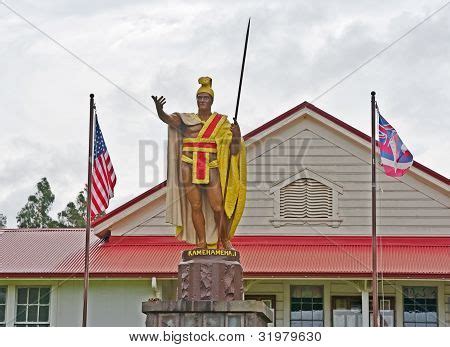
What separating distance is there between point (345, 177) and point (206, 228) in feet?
38.8

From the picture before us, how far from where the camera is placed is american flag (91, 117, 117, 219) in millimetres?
26625

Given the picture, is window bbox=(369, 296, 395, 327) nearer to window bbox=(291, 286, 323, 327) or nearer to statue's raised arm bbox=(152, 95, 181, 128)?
window bbox=(291, 286, 323, 327)

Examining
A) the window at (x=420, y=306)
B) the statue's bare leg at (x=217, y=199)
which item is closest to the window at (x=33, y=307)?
the window at (x=420, y=306)

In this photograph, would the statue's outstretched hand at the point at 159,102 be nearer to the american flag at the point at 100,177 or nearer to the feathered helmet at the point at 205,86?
the feathered helmet at the point at 205,86

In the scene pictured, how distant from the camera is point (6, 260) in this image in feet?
99.9

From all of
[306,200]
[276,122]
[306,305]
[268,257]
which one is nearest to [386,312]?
[306,305]

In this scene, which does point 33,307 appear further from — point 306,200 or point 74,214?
point 74,214

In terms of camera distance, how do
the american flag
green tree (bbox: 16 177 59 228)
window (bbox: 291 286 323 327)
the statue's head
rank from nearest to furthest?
the statue's head, the american flag, window (bbox: 291 286 323 327), green tree (bbox: 16 177 59 228)

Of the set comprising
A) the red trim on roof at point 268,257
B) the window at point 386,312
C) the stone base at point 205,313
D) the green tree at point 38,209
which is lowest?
the stone base at point 205,313

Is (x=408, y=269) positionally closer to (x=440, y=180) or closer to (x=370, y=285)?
(x=370, y=285)

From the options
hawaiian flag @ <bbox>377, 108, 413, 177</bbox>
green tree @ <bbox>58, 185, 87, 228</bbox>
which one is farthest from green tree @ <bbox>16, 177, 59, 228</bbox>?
hawaiian flag @ <bbox>377, 108, 413, 177</bbox>

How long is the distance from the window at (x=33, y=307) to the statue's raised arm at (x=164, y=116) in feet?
37.6

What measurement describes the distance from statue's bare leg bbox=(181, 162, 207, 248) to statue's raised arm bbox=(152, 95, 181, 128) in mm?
700

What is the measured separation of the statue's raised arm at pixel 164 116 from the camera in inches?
760
